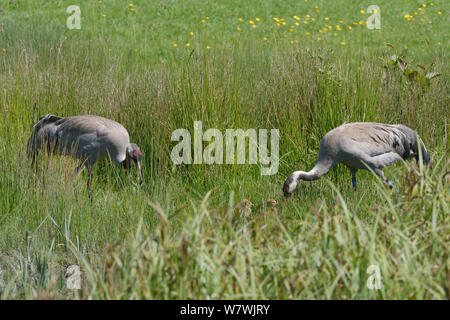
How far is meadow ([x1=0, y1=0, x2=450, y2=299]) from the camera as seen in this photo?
2873 mm

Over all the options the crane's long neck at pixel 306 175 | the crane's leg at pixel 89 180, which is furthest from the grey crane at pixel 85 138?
the crane's long neck at pixel 306 175

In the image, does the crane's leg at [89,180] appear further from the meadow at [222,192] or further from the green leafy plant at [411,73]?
the green leafy plant at [411,73]

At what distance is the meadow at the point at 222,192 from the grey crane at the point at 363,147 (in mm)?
208

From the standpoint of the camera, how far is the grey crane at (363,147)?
18.0 feet

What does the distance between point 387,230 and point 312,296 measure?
0.65 metres

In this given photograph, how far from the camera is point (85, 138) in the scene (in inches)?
224

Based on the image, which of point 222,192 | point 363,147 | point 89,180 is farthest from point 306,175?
point 89,180

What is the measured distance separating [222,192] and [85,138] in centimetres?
138

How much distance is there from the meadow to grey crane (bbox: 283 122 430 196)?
208 mm

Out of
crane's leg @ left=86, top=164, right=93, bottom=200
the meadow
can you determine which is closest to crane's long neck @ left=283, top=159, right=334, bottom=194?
the meadow

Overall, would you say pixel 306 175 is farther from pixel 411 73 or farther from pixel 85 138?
pixel 85 138

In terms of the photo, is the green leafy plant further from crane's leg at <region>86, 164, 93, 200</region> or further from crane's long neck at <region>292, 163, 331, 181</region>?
crane's leg at <region>86, 164, 93, 200</region>
